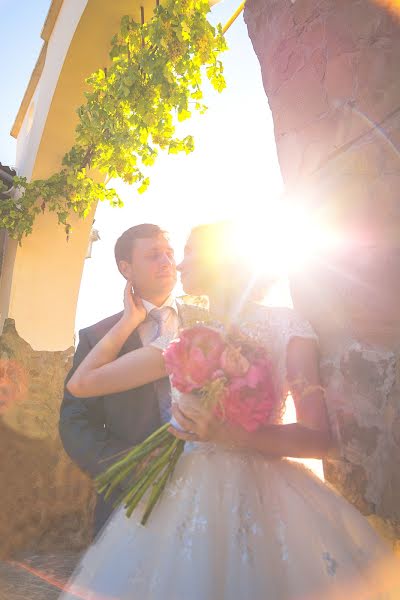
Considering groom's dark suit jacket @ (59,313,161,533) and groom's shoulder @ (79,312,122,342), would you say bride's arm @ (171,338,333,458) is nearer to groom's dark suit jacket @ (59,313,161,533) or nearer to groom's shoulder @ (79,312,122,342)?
groom's dark suit jacket @ (59,313,161,533)

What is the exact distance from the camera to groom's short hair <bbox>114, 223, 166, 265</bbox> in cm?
234

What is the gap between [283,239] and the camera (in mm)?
1690

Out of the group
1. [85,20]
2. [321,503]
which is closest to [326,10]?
[321,503]

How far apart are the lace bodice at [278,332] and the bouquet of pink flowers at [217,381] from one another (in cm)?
7

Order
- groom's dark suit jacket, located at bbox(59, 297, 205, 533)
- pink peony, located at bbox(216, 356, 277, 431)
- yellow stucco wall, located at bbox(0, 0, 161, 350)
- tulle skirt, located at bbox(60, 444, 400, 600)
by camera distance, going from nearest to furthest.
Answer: tulle skirt, located at bbox(60, 444, 400, 600)
pink peony, located at bbox(216, 356, 277, 431)
groom's dark suit jacket, located at bbox(59, 297, 205, 533)
yellow stucco wall, located at bbox(0, 0, 161, 350)

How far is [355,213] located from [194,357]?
682 mm

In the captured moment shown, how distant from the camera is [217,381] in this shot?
1220mm

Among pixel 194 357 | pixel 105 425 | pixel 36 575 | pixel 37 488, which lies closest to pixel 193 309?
pixel 194 357

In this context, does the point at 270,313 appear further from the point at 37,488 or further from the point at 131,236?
the point at 37,488

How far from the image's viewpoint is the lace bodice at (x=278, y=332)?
4.66ft

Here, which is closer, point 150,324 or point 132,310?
point 132,310

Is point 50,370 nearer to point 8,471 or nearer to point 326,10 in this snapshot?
point 8,471

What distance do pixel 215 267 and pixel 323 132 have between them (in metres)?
0.61

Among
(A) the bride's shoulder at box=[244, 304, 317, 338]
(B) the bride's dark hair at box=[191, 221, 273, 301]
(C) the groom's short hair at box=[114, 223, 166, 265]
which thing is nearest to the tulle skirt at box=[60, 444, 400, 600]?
(A) the bride's shoulder at box=[244, 304, 317, 338]
